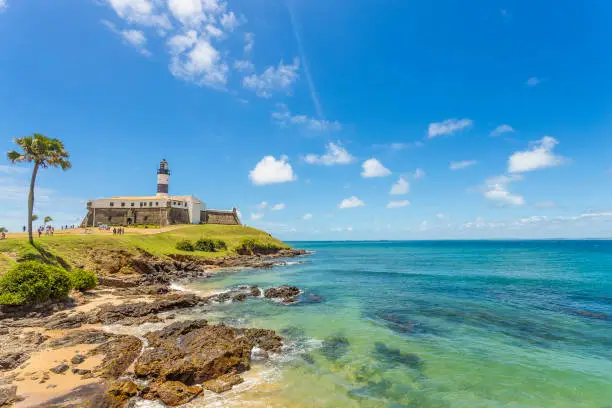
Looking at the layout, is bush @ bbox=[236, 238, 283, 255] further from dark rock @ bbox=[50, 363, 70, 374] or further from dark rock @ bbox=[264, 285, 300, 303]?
dark rock @ bbox=[50, 363, 70, 374]

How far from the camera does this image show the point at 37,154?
36688 mm

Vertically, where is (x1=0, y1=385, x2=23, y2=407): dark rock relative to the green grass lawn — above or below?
below

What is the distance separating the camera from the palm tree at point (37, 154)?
36.1 meters

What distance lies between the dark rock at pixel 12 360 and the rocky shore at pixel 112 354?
0.12 ft

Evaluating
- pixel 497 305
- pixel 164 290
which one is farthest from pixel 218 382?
pixel 497 305

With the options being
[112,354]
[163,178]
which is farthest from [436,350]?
[163,178]

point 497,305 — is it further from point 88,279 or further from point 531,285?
point 88,279

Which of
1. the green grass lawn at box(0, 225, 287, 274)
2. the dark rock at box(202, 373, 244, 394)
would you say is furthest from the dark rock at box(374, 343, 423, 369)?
the green grass lawn at box(0, 225, 287, 274)

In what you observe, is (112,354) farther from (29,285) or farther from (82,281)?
(82,281)

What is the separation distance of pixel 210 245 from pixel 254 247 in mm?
18196

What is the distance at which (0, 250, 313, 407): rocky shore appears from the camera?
12.2 metres

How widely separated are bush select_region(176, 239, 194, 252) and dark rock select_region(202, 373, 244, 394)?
188 ft

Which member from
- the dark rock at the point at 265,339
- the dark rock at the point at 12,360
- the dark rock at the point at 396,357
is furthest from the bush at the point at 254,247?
the dark rock at the point at 396,357

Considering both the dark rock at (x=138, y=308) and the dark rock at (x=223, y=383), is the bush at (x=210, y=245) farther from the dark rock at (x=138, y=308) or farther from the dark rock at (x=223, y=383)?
the dark rock at (x=223, y=383)
